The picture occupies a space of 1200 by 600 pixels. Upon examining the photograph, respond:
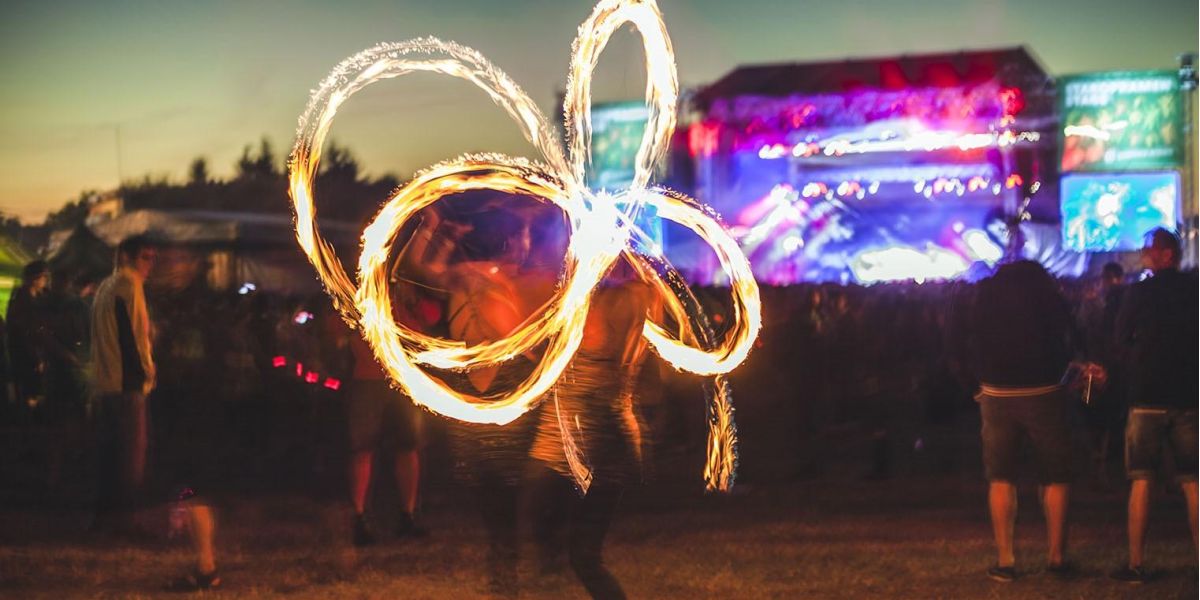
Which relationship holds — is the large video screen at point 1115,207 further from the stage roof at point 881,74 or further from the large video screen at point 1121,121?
the stage roof at point 881,74

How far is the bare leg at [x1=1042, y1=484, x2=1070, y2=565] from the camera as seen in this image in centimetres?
666

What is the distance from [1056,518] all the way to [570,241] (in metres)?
2.66

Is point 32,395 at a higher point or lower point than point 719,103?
lower

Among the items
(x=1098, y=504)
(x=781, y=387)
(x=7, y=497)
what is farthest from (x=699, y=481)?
(x=7, y=497)

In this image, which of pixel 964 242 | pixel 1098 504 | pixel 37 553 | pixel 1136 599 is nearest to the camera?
pixel 1136 599

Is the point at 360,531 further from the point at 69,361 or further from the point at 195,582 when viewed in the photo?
the point at 69,361

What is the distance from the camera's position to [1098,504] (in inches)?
366

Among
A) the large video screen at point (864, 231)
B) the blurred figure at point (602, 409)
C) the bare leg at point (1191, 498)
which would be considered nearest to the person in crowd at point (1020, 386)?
the bare leg at point (1191, 498)

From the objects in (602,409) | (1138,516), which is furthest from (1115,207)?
(602,409)

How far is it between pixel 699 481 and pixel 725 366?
4.10m

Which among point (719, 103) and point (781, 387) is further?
point (719, 103)

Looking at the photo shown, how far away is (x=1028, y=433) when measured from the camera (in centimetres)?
663

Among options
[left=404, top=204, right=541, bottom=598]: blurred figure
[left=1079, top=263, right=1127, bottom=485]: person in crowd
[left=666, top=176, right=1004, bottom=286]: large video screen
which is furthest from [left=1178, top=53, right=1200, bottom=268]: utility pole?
[left=404, top=204, right=541, bottom=598]: blurred figure

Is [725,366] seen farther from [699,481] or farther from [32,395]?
[32,395]
